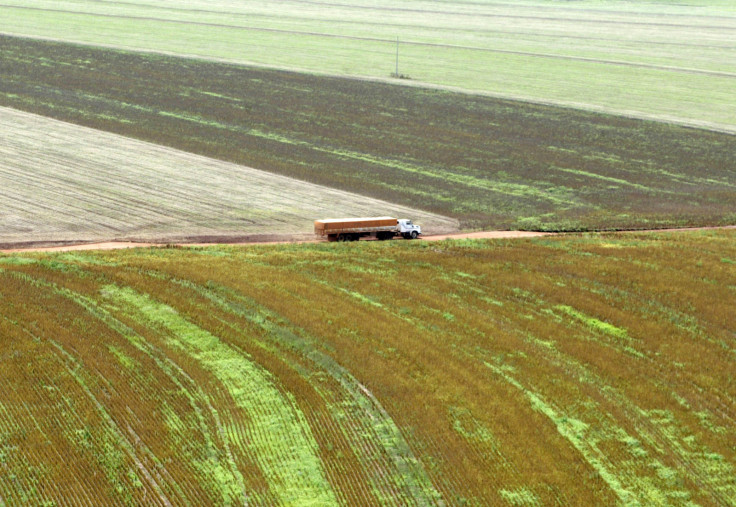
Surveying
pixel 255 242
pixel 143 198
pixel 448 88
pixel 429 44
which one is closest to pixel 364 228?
pixel 255 242

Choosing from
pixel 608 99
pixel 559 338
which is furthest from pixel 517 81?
pixel 559 338

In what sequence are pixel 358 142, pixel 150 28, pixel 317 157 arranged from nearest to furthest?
pixel 317 157, pixel 358 142, pixel 150 28

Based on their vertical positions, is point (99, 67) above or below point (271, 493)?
above

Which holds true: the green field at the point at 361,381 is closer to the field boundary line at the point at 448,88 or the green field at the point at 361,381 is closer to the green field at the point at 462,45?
the field boundary line at the point at 448,88

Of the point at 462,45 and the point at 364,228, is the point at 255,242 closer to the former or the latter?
the point at 364,228

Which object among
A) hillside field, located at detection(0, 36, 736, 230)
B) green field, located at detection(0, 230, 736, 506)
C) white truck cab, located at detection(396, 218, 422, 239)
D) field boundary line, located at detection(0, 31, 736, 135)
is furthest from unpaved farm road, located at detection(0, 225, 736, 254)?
field boundary line, located at detection(0, 31, 736, 135)

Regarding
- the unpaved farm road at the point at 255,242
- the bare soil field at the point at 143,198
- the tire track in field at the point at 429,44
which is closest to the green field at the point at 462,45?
the tire track in field at the point at 429,44

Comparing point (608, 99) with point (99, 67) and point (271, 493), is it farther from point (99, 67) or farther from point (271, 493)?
point (271, 493)
